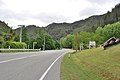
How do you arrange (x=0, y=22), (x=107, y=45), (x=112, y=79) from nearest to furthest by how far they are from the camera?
(x=112, y=79), (x=107, y=45), (x=0, y=22)

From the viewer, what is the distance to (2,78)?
41.7ft

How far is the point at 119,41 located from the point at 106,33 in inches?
3802

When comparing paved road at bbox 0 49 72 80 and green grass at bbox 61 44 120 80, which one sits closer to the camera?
paved road at bbox 0 49 72 80

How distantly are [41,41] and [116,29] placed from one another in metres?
38.3

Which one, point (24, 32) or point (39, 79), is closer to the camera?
point (39, 79)

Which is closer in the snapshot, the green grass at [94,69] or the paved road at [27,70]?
the paved road at [27,70]

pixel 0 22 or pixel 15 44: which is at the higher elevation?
pixel 0 22

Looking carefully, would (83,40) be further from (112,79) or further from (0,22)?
(112,79)

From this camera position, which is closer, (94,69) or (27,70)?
(27,70)

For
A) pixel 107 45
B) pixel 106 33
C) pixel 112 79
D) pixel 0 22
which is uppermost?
pixel 0 22

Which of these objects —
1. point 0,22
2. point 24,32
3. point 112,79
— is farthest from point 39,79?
point 0,22

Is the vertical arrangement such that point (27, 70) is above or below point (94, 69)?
above

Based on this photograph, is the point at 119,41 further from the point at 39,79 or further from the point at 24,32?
the point at 24,32

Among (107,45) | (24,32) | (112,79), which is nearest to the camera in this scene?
(112,79)
